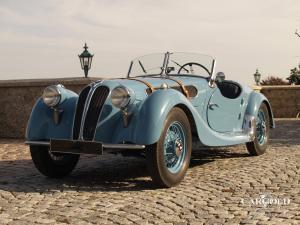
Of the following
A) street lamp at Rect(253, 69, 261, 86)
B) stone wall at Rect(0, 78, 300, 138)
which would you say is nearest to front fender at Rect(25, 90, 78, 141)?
stone wall at Rect(0, 78, 300, 138)

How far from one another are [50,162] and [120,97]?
1356 millimetres

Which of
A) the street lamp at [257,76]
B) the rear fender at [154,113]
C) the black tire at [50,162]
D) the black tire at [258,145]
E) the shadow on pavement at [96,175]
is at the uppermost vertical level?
the street lamp at [257,76]

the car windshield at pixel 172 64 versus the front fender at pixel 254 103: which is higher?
the car windshield at pixel 172 64

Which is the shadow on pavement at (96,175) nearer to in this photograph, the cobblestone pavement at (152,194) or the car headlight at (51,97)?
the cobblestone pavement at (152,194)

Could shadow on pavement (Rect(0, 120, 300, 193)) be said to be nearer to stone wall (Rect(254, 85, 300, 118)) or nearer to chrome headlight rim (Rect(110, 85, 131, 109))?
chrome headlight rim (Rect(110, 85, 131, 109))

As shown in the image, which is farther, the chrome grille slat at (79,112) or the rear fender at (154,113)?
the chrome grille slat at (79,112)

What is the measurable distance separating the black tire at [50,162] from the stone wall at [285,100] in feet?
46.9

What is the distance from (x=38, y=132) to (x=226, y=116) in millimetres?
2707

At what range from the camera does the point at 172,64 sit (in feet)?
22.3

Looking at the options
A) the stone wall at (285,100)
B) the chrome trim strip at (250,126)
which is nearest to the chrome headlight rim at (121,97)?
the chrome trim strip at (250,126)

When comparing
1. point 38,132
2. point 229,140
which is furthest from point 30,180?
point 229,140

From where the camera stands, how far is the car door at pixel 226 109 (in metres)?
6.41

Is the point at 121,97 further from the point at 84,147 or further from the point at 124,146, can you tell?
the point at 84,147

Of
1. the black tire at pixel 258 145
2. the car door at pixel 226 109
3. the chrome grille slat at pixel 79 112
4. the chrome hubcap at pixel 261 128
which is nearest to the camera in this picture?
the chrome grille slat at pixel 79 112
